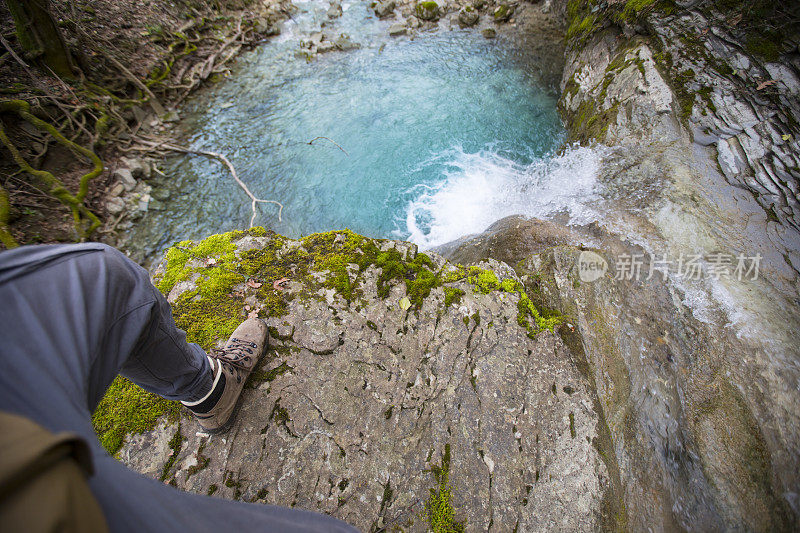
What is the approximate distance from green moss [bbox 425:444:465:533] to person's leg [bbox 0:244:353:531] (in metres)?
1.15

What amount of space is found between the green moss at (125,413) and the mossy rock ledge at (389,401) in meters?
0.04

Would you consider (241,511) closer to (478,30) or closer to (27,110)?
(27,110)

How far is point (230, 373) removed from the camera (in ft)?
8.01

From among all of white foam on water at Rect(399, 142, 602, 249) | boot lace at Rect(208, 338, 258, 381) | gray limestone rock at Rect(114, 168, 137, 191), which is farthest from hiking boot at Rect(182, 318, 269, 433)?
gray limestone rock at Rect(114, 168, 137, 191)

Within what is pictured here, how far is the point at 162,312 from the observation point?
1.88m

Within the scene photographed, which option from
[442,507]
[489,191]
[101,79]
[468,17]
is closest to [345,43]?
[468,17]

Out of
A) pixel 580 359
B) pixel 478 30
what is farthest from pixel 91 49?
pixel 580 359

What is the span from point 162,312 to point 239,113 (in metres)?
7.67

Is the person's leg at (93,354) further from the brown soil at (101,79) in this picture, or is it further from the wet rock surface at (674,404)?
the brown soil at (101,79)

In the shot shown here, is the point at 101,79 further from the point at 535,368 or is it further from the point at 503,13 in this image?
the point at 503,13

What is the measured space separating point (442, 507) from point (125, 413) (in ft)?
8.24

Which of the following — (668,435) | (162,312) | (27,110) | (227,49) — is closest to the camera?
(162,312)

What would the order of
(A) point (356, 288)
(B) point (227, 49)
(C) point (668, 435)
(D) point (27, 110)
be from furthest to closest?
(B) point (227, 49) → (D) point (27, 110) → (A) point (356, 288) → (C) point (668, 435)

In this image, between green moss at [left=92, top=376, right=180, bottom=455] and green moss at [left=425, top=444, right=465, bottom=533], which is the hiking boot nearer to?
green moss at [left=92, top=376, right=180, bottom=455]
